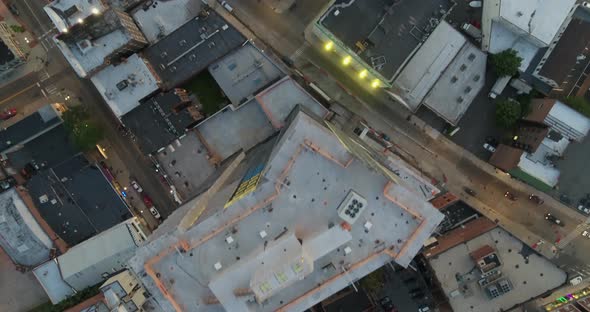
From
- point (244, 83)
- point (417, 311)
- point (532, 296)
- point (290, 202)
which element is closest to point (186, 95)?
point (244, 83)

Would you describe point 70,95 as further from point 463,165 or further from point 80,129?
point 463,165

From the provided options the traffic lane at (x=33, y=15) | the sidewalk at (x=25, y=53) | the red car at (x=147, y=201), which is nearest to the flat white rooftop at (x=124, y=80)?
the sidewalk at (x=25, y=53)

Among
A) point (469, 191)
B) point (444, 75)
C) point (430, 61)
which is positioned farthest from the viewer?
point (469, 191)

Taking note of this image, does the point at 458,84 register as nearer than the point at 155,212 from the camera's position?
Yes

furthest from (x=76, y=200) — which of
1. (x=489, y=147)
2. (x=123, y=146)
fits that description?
(x=489, y=147)

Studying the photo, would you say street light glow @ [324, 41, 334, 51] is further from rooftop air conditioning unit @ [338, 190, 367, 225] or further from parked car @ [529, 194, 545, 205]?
parked car @ [529, 194, 545, 205]

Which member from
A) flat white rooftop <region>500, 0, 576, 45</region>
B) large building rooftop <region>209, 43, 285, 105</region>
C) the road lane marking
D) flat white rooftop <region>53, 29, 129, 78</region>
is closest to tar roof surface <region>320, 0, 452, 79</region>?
large building rooftop <region>209, 43, 285, 105</region>
